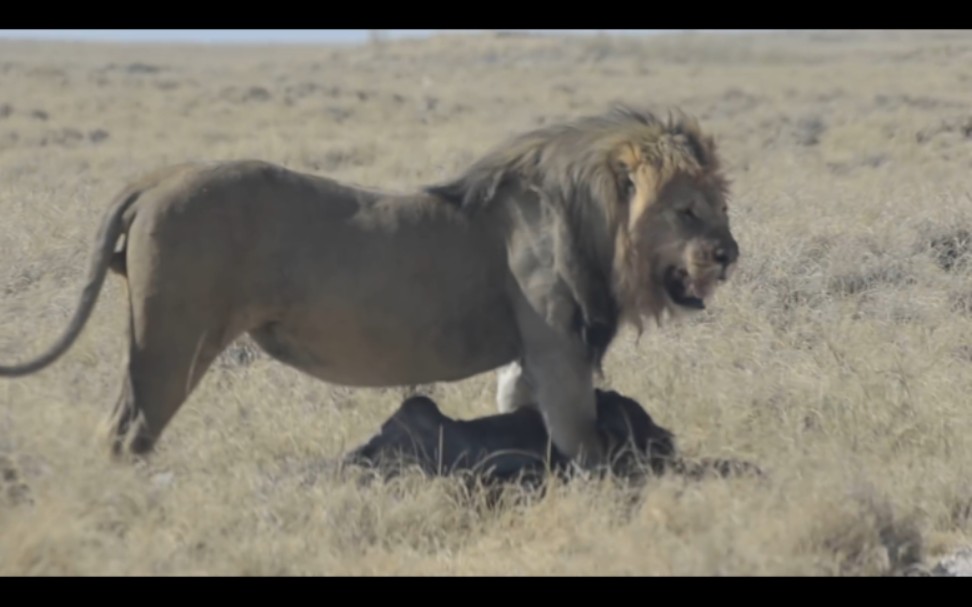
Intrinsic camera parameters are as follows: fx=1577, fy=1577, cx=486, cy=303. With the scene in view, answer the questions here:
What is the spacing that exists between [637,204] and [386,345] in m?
1.24

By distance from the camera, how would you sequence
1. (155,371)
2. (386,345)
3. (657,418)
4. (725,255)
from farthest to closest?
(657,418), (386,345), (725,255), (155,371)

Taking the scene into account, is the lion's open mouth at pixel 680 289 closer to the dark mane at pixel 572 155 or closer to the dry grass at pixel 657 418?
the dark mane at pixel 572 155

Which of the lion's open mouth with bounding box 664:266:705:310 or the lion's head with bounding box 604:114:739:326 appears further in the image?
the lion's open mouth with bounding box 664:266:705:310

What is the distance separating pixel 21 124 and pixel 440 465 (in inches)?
826

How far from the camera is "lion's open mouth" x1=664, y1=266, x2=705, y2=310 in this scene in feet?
22.3

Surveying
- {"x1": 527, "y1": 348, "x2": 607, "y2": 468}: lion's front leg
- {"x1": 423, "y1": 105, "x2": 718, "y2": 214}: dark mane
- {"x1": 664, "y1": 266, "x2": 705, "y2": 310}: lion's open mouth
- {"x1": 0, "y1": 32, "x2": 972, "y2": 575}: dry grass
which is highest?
{"x1": 423, "y1": 105, "x2": 718, "y2": 214}: dark mane

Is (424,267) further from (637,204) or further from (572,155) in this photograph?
(637,204)

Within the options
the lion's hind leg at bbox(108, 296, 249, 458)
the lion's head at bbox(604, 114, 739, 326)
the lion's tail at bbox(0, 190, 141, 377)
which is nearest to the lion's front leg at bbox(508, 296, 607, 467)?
the lion's head at bbox(604, 114, 739, 326)

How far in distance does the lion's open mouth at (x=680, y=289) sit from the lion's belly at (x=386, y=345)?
2.30ft

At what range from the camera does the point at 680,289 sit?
685 centimetres

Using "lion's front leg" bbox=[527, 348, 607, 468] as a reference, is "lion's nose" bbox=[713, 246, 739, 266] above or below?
above

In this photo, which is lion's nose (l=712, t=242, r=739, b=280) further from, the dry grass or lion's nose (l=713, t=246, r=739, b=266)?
the dry grass

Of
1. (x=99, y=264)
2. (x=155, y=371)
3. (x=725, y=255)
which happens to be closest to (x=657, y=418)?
(x=725, y=255)
